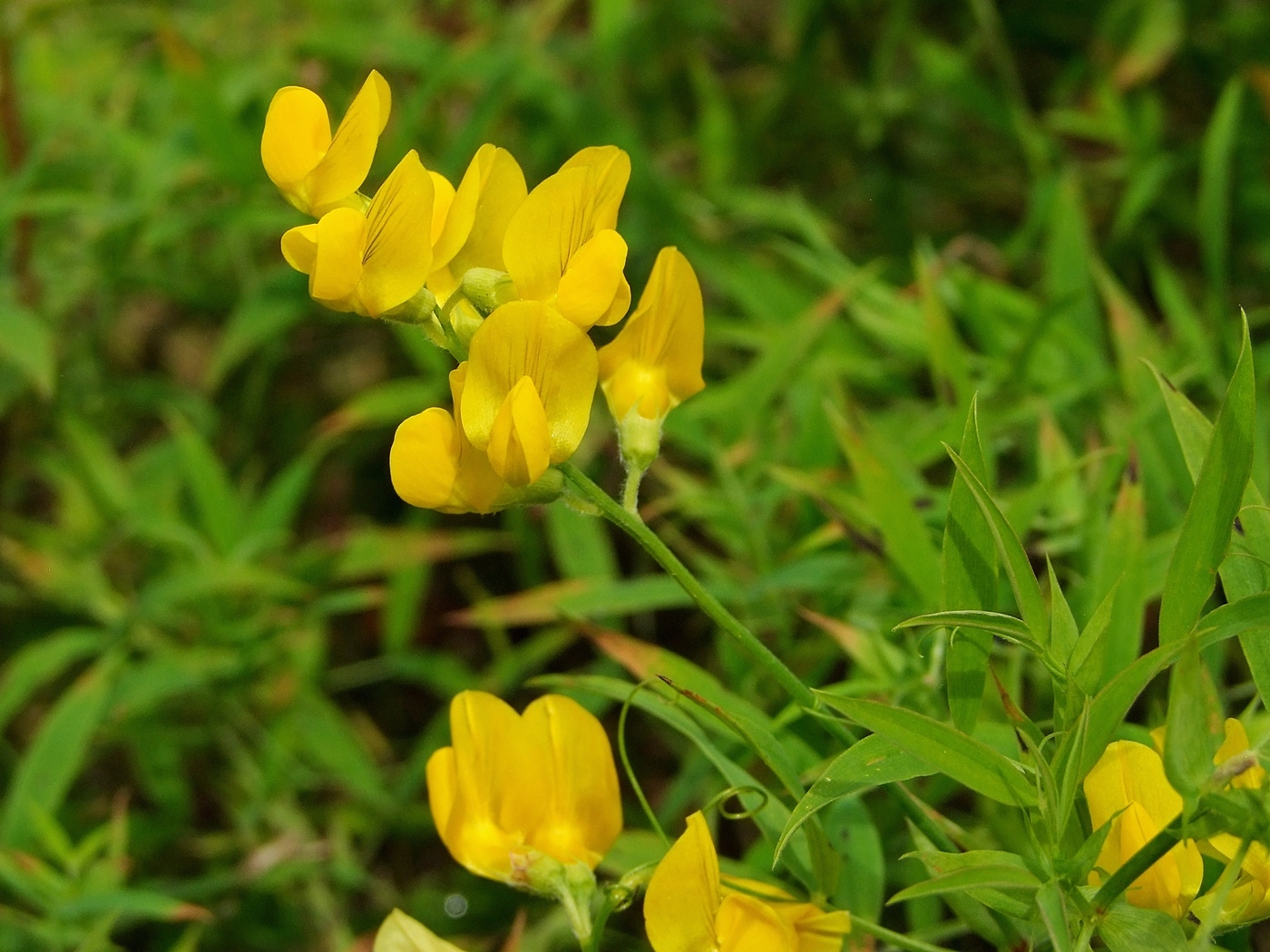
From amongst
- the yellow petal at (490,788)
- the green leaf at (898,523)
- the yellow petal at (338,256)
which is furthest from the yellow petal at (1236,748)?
the yellow petal at (338,256)

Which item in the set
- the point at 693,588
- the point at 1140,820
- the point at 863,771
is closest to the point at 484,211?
the point at 693,588

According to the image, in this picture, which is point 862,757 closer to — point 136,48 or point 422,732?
point 422,732

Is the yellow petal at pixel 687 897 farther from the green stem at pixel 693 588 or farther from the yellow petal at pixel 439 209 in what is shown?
the yellow petal at pixel 439 209

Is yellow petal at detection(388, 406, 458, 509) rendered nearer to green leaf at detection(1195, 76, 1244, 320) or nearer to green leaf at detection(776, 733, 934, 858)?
green leaf at detection(776, 733, 934, 858)

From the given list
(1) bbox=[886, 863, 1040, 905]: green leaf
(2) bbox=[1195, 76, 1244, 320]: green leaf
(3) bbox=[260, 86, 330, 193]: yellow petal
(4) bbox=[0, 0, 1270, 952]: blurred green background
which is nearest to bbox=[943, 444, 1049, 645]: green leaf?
(1) bbox=[886, 863, 1040, 905]: green leaf

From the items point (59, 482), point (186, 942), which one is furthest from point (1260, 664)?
point (59, 482)

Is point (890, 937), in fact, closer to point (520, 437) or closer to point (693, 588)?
point (693, 588)

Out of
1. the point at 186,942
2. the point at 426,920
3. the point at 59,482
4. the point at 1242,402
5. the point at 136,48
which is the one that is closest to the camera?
the point at 1242,402

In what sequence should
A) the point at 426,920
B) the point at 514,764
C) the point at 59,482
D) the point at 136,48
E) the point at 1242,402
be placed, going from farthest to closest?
the point at 136,48, the point at 59,482, the point at 426,920, the point at 514,764, the point at 1242,402
